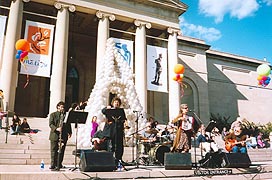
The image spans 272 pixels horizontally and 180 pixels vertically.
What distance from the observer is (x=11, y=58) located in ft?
51.0

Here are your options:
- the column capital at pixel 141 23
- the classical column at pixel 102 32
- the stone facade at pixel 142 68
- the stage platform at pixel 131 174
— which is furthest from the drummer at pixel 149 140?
the column capital at pixel 141 23

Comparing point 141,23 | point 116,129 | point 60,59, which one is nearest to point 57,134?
point 116,129

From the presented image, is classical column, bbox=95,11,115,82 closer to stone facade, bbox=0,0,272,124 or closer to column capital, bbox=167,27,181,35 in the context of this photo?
stone facade, bbox=0,0,272,124

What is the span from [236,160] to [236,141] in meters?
1.75

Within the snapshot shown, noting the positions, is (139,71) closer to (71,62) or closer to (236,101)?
(71,62)

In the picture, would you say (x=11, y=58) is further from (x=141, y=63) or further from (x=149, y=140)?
(x=149, y=140)

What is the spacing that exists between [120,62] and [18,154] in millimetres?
7552

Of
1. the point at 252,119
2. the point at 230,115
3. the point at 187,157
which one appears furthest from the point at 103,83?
the point at 252,119

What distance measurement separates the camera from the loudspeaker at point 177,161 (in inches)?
277

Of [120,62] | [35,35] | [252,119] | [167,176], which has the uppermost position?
[35,35]

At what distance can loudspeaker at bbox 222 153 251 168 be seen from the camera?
7.54 meters

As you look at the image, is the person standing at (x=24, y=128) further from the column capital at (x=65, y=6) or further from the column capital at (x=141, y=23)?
the column capital at (x=141, y=23)

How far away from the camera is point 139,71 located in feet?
62.6

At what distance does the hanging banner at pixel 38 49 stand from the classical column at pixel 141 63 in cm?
626
